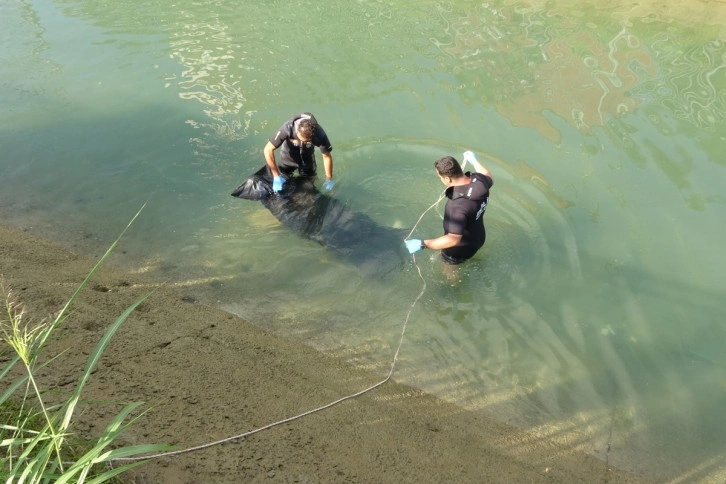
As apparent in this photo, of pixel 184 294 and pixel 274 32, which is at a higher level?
pixel 274 32

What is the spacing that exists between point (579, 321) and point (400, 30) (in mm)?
6053

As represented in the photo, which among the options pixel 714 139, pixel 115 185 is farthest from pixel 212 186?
pixel 714 139

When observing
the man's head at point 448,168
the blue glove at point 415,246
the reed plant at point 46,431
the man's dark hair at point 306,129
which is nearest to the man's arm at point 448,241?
the blue glove at point 415,246

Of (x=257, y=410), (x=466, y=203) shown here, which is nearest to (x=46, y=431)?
(x=257, y=410)

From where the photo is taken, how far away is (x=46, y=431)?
109 inches

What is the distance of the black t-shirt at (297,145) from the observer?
571 centimetres

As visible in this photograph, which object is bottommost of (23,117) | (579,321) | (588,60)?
(579,321)

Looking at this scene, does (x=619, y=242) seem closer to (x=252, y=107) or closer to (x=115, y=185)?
(x=252, y=107)

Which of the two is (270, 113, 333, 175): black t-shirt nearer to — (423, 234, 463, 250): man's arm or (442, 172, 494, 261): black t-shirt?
(442, 172, 494, 261): black t-shirt

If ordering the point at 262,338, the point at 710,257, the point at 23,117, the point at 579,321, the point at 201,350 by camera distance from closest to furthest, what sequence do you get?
the point at 201,350 < the point at 262,338 < the point at 579,321 < the point at 710,257 < the point at 23,117

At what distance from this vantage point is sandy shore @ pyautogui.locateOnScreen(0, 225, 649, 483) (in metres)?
3.38

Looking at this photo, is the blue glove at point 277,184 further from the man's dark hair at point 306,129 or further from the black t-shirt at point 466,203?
the black t-shirt at point 466,203

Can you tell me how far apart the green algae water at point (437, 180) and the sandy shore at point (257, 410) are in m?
0.29

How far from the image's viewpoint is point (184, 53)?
8.90 metres
